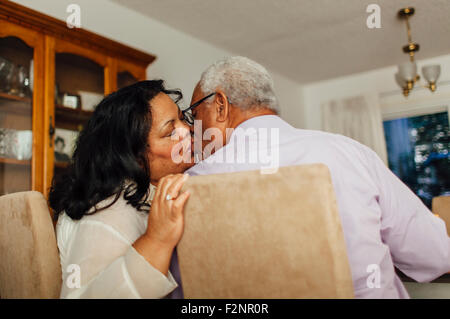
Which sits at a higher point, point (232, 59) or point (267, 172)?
point (232, 59)

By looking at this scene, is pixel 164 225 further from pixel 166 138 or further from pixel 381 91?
pixel 381 91

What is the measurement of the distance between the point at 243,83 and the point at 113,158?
0.46 m

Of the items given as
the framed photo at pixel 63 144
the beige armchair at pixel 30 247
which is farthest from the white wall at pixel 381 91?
the beige armchair at pixel 30 247

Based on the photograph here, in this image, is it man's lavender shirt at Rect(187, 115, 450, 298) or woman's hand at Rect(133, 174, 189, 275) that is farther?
man's lavender shirt at Rect(187, 115, 450, 298)

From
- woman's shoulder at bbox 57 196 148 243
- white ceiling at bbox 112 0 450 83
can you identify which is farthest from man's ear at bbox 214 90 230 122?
white ceiling at bbox 112 0 450 83

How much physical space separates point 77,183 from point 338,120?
439 cm

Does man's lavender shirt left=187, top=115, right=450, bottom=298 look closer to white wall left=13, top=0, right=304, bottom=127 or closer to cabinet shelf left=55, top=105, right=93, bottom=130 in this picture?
cabinet shelf left=55, top=105, right=93, bottom=130

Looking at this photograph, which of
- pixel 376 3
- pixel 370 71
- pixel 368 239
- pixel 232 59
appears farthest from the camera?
pixel 370 71

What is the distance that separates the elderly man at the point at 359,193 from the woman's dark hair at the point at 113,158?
0.19m

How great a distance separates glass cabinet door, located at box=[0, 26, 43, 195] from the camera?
196 centimetres

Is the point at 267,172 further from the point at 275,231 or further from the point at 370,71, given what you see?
the point at 370,71

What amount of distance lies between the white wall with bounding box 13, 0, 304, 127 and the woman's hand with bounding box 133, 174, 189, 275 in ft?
6.88

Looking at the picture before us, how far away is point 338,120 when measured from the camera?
503cm
